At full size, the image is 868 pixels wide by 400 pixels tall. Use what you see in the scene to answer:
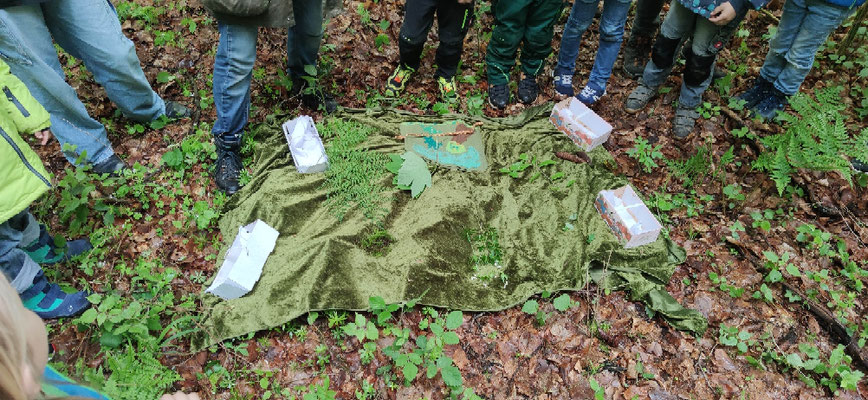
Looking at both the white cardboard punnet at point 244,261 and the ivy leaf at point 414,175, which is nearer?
the white cardboard punnet at point 244,261

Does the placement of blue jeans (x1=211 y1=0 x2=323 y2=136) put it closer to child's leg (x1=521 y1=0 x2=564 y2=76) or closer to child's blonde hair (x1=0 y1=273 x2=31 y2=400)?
child's leg (x1=521 y1=0 x2=564 y2=76)

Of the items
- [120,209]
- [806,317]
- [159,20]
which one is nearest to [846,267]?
[806,317]

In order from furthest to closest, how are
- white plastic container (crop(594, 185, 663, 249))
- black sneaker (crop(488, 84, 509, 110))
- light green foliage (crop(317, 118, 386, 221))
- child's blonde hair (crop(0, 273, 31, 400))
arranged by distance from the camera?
black sneaker (crop(488, 84, 509, 110))
light green foliage (crop(317, 118, 386, 221))
white plastic container (crop(594, 185, 663, 249))
child's blonde hair (crop(0, 273, 31, 400))

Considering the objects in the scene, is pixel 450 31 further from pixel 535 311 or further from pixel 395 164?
pixel 535 311

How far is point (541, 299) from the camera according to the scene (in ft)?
10.6

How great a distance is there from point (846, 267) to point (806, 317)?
0.55m

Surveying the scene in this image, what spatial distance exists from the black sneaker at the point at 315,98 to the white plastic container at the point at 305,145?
0.39 meters

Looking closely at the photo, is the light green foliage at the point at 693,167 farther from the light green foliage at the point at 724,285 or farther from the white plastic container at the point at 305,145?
the white plastic container at the point at 305,145

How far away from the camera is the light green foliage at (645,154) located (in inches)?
158

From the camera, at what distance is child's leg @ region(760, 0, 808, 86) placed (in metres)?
3.80

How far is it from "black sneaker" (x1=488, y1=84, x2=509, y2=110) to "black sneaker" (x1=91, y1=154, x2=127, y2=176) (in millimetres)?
3106

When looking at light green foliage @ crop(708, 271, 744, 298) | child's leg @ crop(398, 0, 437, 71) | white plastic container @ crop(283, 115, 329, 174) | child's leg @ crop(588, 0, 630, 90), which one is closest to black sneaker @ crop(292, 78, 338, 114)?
white plastic container @ crop(283, 115, 329, 174)

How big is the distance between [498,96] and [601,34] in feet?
3.50

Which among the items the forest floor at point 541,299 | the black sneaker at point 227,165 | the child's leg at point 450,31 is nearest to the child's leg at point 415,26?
the child's leg at point 450,31
